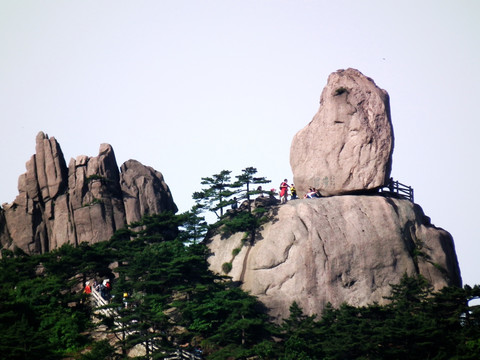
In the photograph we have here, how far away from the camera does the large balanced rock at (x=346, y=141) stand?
57.8 m

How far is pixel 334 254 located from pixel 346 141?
8181 mm

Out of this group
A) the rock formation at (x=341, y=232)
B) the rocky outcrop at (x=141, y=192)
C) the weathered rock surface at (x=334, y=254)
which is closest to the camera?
the weathered rock surface at (x=334, y=254)

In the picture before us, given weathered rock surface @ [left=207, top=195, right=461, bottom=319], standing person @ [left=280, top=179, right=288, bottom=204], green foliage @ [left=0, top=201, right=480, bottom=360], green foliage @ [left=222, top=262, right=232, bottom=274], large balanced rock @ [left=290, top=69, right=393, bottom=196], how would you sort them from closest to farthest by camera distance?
green foliage @ [left=0, top=201, right=480, bottom=360], weathered rock surface @ [left=207, top=195, right=461, bottom=319], green foliage @ [left=222, top=262, right=232, bottom=274], large balanced rock @ [left=290, top=69, right=393, bottom=196], standing person @ [left=280, top=179, right=288, bottom=204]

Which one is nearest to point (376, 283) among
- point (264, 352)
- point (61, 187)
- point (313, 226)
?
point (313, 226)

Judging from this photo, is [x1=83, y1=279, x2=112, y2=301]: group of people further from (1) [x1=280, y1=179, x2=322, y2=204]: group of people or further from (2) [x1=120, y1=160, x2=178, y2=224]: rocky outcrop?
(1) [x1=280, y1=179, x2=322, y2=204]: group of people

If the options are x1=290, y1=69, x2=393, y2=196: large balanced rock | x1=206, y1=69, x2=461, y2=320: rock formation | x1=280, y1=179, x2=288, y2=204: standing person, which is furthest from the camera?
→ x1=280, y1=179, x2=288, y2=204: standing person

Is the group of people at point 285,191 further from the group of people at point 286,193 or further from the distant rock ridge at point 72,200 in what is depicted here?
the distant rock ridge at point 72,200

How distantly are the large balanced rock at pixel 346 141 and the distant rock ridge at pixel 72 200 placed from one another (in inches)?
428

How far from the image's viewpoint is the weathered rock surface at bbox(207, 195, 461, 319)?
53625 mm

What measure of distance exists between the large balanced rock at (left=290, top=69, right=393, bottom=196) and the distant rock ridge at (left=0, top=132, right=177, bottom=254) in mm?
10882

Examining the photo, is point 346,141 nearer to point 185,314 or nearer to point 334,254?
point 334,254

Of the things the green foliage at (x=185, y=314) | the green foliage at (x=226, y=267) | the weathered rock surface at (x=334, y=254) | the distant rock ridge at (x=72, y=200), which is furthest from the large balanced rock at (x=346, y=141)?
the distant rock ridge at (x=72, y=200)

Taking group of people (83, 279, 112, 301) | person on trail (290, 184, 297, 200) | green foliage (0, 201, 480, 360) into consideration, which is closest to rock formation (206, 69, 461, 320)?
person on trail (290, 184, 297, 200)

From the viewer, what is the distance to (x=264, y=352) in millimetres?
47375
